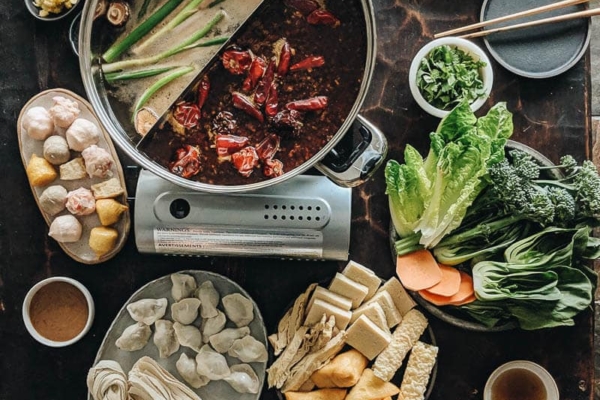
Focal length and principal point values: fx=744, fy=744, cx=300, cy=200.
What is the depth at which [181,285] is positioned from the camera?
2980mm

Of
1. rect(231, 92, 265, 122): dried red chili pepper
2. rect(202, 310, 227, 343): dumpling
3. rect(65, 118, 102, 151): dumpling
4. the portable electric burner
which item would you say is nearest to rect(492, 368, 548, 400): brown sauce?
the portable electric burner

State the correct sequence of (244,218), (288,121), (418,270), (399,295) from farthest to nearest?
1. (399,295)
2. (418,270)
3. (244,218)
4. (288,121)

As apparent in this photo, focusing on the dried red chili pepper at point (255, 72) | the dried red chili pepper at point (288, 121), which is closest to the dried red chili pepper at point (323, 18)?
the dried red chili pepper at point (255, 72)

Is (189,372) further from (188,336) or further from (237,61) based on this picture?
(237,61)

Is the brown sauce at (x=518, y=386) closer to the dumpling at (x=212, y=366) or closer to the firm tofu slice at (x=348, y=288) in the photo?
the firm tofu slice at (x=348, y=288)

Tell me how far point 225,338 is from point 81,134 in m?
1.01

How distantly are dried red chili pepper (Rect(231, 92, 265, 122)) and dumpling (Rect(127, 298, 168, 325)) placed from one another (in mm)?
862

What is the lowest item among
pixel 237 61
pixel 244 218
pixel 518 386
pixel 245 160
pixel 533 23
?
pixel 518 386

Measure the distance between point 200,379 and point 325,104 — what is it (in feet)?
3.98

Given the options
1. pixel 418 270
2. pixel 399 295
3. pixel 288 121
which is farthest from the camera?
pixel 399 295

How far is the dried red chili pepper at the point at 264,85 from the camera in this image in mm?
2715

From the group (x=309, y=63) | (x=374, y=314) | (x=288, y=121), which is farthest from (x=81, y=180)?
(x=374, y=314)

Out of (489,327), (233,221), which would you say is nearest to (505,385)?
(489,327)

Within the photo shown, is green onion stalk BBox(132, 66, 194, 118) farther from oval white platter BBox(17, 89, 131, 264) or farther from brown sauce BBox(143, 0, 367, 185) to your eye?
oval white platter BBox(17, 89, 131, 264)
